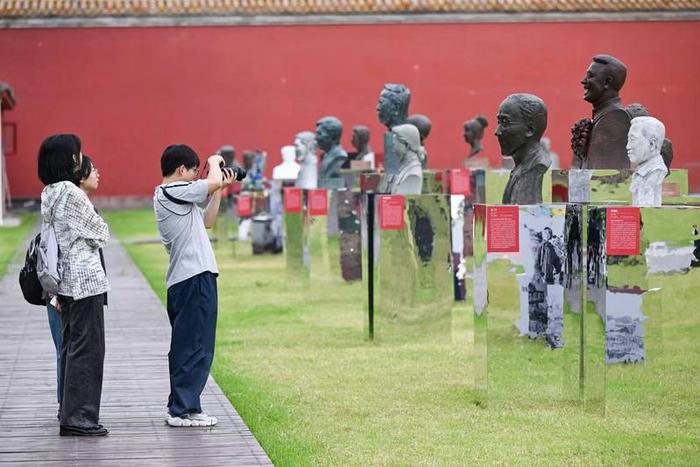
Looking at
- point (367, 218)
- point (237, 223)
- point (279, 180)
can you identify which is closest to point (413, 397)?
point (367, 218)

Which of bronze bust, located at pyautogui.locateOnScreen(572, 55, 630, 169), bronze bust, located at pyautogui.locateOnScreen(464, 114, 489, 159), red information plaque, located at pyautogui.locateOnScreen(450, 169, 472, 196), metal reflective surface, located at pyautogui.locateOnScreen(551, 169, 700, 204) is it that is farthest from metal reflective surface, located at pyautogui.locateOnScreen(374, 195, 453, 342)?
bronze bust, located at pyautogui.locateOnScreen(464, 114, 489, 159)

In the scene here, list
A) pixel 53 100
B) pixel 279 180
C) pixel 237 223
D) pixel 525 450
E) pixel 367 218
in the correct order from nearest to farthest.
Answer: pixel 525 450 → pixel 367 218 → pixel 279 180 → pixel 237 223 → pixel 53 100

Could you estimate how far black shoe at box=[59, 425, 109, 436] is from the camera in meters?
7.23

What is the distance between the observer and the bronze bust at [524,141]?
8.76 meters

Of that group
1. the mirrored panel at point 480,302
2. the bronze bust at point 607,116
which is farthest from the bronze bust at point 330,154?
the mirrored panel at point 480,302

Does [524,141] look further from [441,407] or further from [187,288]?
[187,288]

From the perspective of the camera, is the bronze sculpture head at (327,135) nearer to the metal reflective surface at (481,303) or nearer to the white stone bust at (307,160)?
the white stone bust at (307,160)

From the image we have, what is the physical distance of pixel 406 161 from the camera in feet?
40.8

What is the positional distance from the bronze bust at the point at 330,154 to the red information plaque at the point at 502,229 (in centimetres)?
841

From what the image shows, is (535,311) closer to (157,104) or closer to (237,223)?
(237,223)

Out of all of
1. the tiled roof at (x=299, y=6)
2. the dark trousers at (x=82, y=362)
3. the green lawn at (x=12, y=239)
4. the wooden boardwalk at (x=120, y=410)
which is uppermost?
the tiled roof at (x=299, y=6)

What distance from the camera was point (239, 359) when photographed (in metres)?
10.1

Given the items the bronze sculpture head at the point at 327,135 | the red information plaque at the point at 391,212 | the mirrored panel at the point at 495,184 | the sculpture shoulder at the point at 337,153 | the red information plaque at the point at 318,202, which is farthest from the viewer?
the bronze sculpture head at the point at 327,135

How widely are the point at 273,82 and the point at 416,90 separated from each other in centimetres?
353
